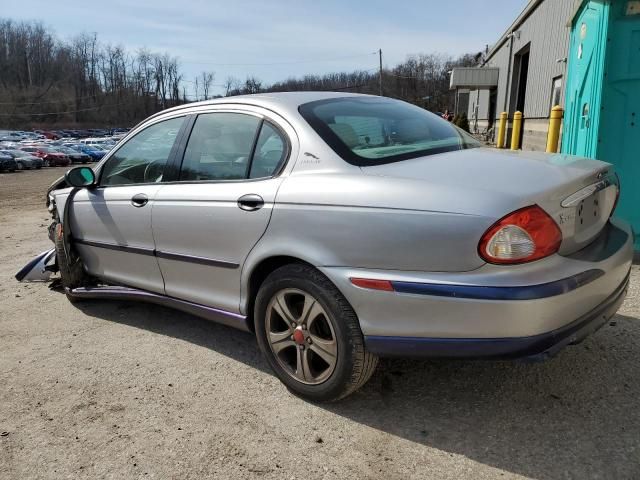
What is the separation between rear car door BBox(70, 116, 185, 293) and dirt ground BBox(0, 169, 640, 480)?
0.56m

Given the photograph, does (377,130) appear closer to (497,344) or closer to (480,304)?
(480,304)

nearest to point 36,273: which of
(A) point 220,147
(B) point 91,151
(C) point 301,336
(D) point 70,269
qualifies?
(D) point 70,269

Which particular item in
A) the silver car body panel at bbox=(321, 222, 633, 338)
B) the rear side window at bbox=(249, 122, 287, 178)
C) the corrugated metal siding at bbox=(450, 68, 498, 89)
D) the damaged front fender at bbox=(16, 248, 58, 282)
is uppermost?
the corrugated metal siding at bbox=(450, 68, 498, 89)

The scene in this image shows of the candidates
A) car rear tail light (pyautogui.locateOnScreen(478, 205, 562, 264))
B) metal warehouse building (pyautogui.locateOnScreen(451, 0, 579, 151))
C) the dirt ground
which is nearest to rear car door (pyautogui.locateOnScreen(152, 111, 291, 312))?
the dirt ground

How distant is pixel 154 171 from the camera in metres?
3.74

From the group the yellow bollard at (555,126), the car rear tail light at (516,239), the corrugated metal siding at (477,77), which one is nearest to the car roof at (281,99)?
the car rear tail light at (516,239)

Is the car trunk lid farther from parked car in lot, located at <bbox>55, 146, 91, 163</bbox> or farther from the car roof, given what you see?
parked car in lot, located at <bbox>55, 146, 91, 163</bbox>

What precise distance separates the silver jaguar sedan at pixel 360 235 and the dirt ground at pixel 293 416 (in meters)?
0.30

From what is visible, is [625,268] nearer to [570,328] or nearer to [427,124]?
[570,328]

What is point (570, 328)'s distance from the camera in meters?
2.29

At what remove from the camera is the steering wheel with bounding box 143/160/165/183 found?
367cm

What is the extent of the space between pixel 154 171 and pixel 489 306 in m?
2.55

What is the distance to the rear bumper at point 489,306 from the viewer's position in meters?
2.16

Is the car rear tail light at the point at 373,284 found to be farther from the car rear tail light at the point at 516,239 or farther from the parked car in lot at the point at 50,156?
the parked car in lot at the point at 50,156
